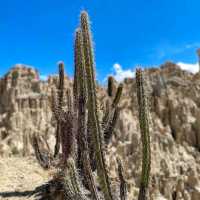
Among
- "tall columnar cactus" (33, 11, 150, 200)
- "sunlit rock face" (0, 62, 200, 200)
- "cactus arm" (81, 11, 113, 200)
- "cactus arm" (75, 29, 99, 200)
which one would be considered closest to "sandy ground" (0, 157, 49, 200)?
"tall columnar cactus" (33, 11, 150, 200)

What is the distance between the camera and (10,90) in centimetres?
3328

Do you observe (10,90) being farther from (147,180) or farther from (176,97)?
(147,180)

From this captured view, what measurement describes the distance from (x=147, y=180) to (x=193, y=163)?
18.9 metres

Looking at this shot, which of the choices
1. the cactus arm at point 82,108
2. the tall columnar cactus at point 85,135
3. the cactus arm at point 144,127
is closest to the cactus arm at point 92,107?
the tall columnar cactus at point 85,135

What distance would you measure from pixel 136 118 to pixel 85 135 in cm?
2351

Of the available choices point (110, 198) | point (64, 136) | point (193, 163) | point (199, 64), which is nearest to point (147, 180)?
point (110, 198)

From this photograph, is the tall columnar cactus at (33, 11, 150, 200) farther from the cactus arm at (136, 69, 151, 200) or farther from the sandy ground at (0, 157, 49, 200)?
the sandy ground at (0, 157, 49, 200)

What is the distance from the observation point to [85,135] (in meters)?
7.49

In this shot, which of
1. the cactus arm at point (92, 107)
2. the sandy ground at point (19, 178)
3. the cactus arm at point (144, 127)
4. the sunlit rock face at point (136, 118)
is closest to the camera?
the cactus arm at point (92, 107)

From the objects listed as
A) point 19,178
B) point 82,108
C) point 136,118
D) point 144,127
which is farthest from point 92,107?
point 136,118

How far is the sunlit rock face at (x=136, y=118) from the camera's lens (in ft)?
82.4

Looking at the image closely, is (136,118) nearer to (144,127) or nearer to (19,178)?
(19,178)

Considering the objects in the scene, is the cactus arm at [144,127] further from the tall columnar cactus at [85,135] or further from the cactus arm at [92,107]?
the cactus arm at [92,107]

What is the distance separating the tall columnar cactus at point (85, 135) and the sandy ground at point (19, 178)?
43 cm
